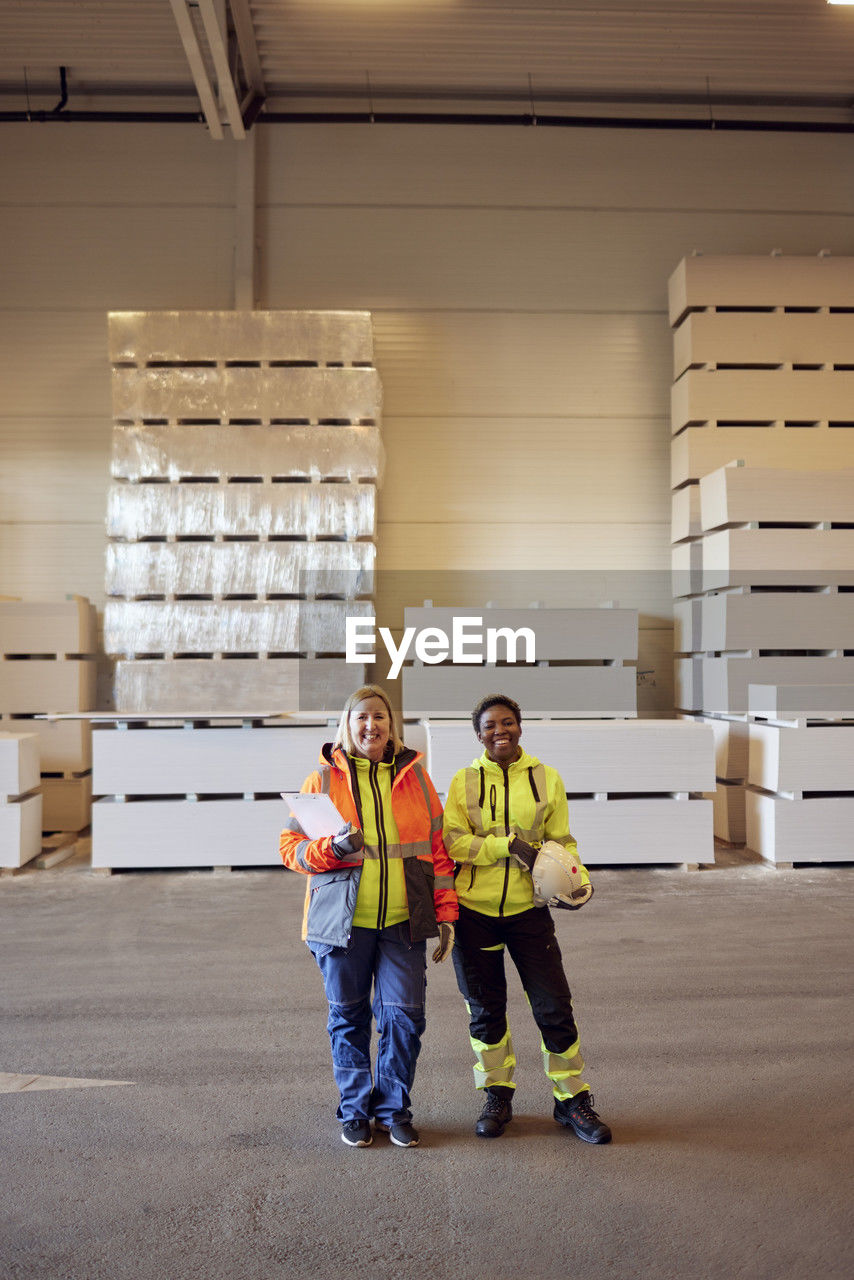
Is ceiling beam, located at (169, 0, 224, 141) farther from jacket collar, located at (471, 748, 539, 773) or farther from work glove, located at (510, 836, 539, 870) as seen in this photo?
work glove, located at (510, 836, 539, 870)

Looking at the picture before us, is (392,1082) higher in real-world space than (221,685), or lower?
lower

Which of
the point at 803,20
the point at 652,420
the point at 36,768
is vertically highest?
the point at 803,20

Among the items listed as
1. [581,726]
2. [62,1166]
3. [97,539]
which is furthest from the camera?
[97,539]

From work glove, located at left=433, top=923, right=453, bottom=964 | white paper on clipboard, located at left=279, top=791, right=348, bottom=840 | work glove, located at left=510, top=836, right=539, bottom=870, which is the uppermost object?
white paper on clipboard, located at left=279, top=791, right=348, bottom=840

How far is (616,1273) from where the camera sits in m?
2.35

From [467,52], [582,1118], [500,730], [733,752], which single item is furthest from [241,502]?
[582,1118]

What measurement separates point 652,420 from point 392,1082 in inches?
293

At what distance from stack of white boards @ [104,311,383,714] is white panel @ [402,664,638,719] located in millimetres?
A: 528

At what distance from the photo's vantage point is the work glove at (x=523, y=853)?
3.03 m

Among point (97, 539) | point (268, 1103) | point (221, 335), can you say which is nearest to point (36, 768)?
point (97, 539)

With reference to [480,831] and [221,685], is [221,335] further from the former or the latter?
[480,831]

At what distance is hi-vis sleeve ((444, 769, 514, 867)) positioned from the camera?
308 centimetres

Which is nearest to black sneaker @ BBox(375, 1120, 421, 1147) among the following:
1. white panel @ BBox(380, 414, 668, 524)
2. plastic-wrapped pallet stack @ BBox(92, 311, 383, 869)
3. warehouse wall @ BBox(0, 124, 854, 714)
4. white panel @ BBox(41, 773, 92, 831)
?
plastic-wrapped pallet stack @ BBox(92, 311, 383, 869)

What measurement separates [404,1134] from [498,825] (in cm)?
92
